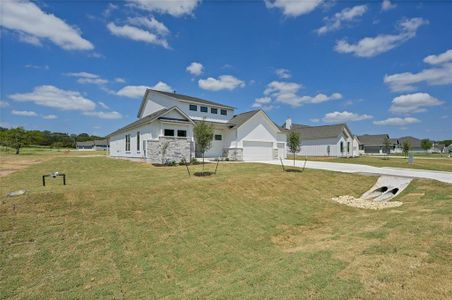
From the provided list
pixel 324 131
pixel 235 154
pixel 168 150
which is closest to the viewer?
pixel 168 150

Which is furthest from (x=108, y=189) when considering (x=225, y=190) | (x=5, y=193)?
(x=225, y=190)

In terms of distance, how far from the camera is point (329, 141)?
43.2 meters

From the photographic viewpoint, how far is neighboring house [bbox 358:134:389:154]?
66312 mm

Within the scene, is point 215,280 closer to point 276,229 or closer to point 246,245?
point 246,245

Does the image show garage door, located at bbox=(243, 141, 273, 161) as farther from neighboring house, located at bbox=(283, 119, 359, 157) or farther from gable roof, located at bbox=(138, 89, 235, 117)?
neighboring house, located at bbox=(283, 119, 359, 157)

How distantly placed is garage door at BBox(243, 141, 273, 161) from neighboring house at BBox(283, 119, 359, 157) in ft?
51.1

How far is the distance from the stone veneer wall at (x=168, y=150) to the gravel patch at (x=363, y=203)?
43.9 ft

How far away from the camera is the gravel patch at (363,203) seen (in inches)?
436

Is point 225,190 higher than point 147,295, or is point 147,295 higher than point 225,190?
point 225,190

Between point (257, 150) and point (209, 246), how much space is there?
23.2m

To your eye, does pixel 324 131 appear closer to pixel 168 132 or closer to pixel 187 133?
pixel 187 133

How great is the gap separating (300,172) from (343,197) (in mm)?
4659

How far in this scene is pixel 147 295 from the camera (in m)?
4.89

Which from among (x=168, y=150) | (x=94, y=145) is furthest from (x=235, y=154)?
(x=94, y=145)
